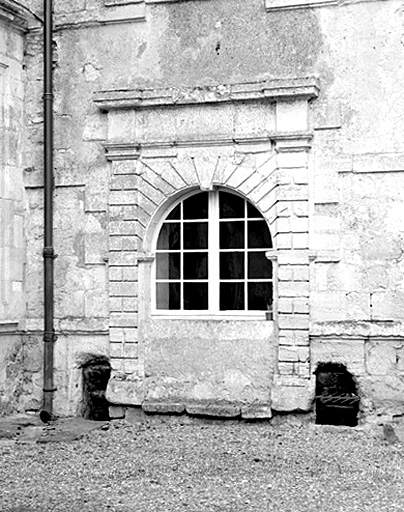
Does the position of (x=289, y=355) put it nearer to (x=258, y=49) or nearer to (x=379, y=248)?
(x=379, y=248)

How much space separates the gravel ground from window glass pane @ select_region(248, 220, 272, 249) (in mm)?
1726

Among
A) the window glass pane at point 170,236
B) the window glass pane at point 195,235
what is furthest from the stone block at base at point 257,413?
the window glass pane at point 170,236

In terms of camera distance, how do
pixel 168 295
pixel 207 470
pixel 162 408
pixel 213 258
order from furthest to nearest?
pixel 168 295, pixel 213 258, pixel 162 408, pixel 207 470

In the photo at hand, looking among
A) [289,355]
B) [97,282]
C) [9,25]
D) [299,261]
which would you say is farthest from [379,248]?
[9,25]

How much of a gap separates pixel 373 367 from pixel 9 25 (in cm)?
488

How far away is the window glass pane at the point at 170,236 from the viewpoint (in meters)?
9.34

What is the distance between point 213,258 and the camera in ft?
30.0

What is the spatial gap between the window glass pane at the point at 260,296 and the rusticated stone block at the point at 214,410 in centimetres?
99

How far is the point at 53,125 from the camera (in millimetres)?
9484

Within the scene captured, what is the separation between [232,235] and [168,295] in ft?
2.93

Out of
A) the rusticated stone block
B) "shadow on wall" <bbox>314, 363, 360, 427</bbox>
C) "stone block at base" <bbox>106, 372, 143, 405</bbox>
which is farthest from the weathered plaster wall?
"shadow on wall" <bbox>314, 363, 360, 427</bbox>

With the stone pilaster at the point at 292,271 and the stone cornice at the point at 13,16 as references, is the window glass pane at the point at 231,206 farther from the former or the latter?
the stone cornice at the point at 13,16

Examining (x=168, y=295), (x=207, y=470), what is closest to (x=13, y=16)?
(x=168, y=295)

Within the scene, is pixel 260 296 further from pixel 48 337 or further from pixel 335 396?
pixel 48 337
